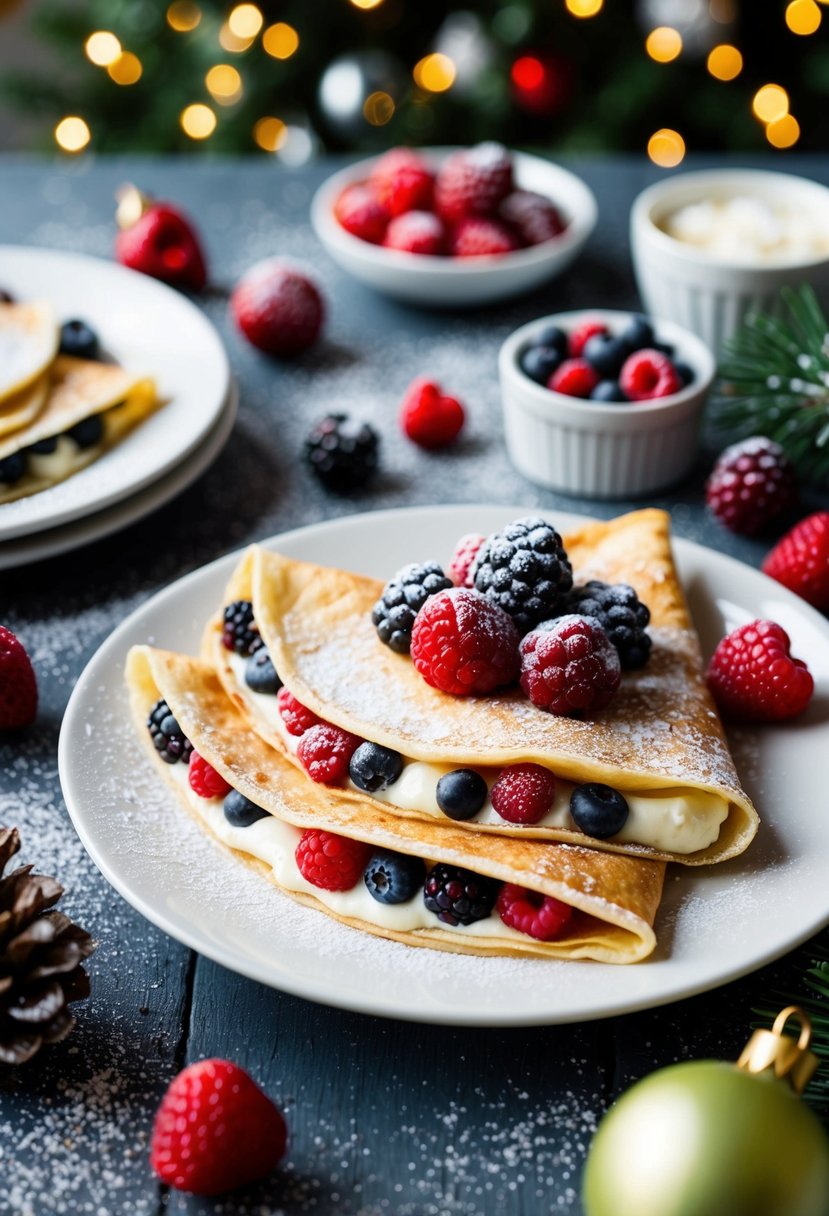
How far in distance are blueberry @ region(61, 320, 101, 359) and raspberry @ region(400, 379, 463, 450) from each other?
0.57m

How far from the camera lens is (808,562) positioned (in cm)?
177

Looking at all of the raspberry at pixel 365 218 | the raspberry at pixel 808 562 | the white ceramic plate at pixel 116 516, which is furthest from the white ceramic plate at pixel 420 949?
the raspberry at pixel 365 218

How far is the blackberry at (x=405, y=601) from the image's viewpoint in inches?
57.2

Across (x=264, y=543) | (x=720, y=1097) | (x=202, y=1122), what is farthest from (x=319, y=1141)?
(x=264, y=543)

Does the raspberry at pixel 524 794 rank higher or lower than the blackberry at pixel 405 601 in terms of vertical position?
lower

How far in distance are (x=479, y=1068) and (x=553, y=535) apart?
59 centimetres

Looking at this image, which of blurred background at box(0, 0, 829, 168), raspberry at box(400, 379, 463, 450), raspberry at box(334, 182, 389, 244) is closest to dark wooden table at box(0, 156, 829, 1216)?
raspberry at box(400, 379, 463, 450)

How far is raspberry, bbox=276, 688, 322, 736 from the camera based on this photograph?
144cm

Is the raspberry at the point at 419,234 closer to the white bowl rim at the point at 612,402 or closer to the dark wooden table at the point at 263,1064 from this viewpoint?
the white bowl rim at the point at 612,402

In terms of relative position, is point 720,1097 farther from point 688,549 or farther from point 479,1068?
point 688,549

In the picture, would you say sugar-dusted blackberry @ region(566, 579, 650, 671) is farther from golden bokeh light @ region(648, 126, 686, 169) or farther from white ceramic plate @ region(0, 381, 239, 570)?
golden bokeh light @ region(648, 126, 686, 169)

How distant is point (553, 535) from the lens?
144 centimetres

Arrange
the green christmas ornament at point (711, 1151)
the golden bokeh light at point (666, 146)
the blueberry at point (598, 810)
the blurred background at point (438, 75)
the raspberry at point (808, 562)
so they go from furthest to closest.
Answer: the golden bokeh light at point (666, 146) → the blurred background at point (438, 75) → the raspberry at point (808, 562) → the blueberry at point (598, 810) → the green christmas ornament at point (711, 1151)

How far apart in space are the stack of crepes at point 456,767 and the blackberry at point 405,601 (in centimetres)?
3
